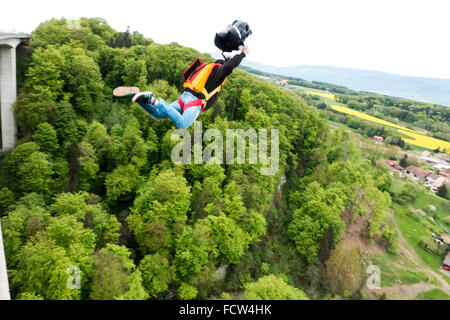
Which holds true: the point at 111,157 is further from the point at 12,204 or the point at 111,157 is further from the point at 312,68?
the point at 312,68

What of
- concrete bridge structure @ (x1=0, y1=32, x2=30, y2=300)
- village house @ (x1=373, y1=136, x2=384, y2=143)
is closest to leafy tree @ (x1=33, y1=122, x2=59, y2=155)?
concrete bridge structure @ (x1=0, y1=32, x2=30, y2=300)

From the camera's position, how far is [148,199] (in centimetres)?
1973

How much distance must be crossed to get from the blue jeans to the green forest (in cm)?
603

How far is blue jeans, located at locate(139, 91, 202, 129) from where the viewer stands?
16.6 feet

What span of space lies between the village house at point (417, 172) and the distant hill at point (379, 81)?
1362 centimetres

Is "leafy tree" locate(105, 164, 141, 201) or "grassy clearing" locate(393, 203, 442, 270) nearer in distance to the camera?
"grassy clearing" locate(393, 203, 442, 270)

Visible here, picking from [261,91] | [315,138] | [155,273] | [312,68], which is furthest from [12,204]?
[312,68]

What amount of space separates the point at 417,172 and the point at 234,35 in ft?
193

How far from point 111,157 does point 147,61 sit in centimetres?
1601

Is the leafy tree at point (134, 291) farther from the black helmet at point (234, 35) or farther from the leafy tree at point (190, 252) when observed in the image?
the black helmet at point (234, 35)

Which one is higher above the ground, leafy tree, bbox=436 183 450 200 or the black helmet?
the black helmet

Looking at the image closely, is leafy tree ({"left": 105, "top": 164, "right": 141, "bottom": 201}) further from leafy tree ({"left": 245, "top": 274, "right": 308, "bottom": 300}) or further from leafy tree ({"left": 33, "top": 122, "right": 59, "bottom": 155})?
leafy tree ({"left": 245, "top": 274, "right": 308, "bottom": 300})

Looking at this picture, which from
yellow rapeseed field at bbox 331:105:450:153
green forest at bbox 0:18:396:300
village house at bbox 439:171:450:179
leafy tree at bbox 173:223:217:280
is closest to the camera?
green forest at bbox 0:18:396:300

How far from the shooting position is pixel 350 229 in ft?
86.8
